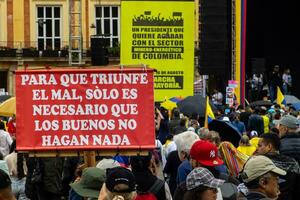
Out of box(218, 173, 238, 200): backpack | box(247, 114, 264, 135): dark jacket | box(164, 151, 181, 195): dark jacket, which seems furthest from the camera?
box(247, 114, 264, 135): dark jacket

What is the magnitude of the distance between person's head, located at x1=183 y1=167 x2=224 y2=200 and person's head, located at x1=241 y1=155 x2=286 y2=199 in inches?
9.0

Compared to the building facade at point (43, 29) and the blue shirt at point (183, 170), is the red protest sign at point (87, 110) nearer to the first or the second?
the blue shirt at point (183, 170)

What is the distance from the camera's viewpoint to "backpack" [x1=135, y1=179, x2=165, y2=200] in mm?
7910

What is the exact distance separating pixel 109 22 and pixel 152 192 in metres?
45.7

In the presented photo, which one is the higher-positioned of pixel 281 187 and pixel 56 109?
pixel 56 109

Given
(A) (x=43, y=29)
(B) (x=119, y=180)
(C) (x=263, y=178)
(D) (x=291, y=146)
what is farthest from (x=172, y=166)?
(A) (x=43, y=29)

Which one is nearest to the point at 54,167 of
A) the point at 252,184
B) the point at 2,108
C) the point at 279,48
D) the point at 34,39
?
the point at 252,184

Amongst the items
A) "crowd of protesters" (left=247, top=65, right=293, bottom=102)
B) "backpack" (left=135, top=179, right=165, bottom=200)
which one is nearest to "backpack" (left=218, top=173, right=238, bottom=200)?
"backpack" (left=135, top=179, right=165, bottom=200)

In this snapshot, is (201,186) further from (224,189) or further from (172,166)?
(172,166)

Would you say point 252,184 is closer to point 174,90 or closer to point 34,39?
point 174,90

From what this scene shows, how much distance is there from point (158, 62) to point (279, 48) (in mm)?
27194

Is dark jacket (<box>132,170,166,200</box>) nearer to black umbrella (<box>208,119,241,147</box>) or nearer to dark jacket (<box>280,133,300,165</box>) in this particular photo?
dark jacket (<box>280,133,300,165</box>)

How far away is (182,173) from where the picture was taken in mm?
9031

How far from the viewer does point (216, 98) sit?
3494 centimetres
